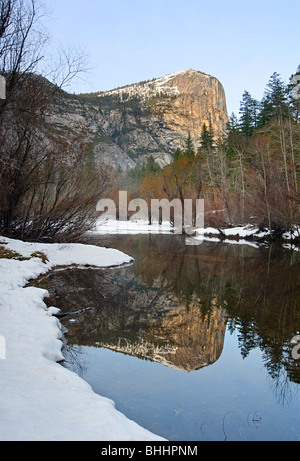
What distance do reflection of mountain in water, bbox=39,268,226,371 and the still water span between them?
0.07ft

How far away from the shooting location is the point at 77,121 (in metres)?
17.0

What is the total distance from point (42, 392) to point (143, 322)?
410 centimetres

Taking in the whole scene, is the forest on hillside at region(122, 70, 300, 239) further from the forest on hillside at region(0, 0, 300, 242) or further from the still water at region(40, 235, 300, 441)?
the still water at region(40, 235, 300, 441)

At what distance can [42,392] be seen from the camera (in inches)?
144

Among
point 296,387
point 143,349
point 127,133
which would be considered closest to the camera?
point 296,387

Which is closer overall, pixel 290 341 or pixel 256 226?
pixel 290 341

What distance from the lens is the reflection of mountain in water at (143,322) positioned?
19.7 ft

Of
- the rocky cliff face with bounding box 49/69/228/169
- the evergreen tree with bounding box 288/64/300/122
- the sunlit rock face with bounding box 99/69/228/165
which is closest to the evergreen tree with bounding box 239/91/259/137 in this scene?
the evergreen tree with bounding box 288/64/300/122

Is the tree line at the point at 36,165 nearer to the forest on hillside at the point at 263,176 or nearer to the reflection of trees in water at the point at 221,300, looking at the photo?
the reflection of trees in water at the point at 221,300

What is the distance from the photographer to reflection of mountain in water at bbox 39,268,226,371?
6.00m

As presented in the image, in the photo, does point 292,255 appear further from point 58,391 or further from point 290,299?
point 58,391
